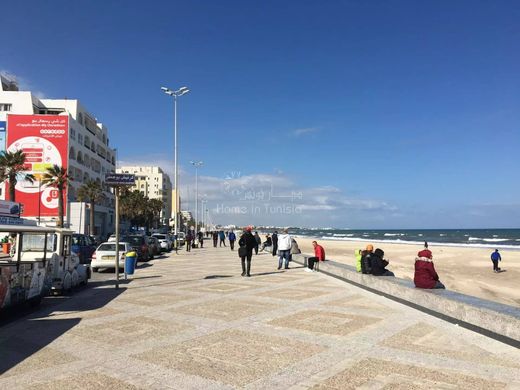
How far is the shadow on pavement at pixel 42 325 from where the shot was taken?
5935 mm

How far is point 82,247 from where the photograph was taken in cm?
2192

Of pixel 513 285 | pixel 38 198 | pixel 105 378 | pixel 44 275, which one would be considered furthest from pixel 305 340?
pixel 38 198

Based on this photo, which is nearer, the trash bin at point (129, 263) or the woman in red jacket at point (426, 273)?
the woman in red jacket at point (426, 273)

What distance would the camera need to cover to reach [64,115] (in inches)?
2303

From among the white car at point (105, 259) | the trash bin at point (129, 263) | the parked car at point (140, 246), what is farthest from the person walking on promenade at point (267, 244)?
the trash bin at point (129, 263)

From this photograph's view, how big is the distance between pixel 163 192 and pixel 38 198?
113 meters

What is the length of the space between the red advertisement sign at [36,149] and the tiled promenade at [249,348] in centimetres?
5239

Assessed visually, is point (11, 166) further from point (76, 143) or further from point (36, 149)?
point (76, 143)

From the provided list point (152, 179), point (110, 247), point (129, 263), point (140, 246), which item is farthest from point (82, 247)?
point (152, 179)

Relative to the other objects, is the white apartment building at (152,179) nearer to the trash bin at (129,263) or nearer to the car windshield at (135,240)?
the car windshield at (135,240)

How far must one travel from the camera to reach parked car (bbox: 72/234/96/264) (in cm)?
2104

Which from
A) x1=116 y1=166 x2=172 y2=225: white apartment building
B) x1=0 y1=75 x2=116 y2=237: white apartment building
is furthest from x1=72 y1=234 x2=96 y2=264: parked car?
x1=116 y1=166 x2=172 y2=225: white apartment building

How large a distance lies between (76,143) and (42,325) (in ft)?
197

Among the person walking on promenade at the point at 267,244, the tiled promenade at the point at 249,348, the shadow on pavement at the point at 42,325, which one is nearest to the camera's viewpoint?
the tiled promenade at the point at 249,348
